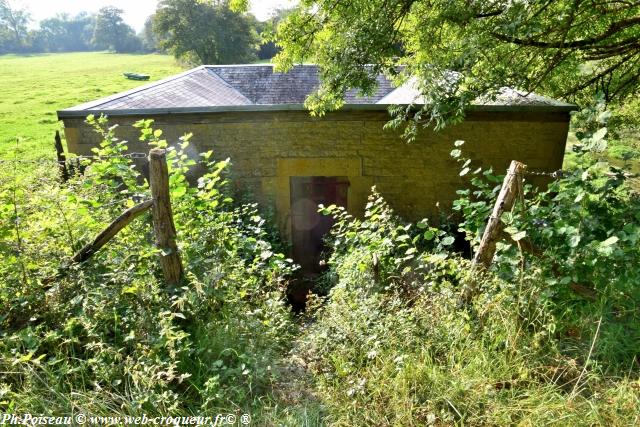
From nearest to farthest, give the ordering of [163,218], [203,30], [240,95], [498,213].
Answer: [498,213]
[163,218]
[240,95]
[203,30]

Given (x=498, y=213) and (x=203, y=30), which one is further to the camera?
(x=203, y=30)

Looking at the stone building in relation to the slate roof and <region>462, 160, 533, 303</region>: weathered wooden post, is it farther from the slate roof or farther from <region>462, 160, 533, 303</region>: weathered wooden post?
<region>462, 160, 533, 303</region>: weathered wooden post

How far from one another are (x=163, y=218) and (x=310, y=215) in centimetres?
442

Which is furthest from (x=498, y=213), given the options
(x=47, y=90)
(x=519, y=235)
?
(x=47, y=90)

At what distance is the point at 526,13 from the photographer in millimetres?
3330

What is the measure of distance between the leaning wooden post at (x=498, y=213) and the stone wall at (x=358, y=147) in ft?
10.8

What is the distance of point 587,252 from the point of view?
2502 mm

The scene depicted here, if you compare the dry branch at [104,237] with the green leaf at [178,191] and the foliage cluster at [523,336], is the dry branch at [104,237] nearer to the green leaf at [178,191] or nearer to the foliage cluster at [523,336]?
the green leaf at [178,191]

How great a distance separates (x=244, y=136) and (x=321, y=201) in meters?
2.02

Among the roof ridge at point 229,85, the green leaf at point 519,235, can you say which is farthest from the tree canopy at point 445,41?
the roof ridge at point 229,85

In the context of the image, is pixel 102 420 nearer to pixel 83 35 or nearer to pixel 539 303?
pixel 539 303

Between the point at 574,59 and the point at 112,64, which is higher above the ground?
the point at 112,64

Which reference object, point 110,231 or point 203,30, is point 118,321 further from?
point 203,30

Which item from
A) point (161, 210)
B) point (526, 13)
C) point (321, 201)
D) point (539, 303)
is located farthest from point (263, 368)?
point (321, 201)
